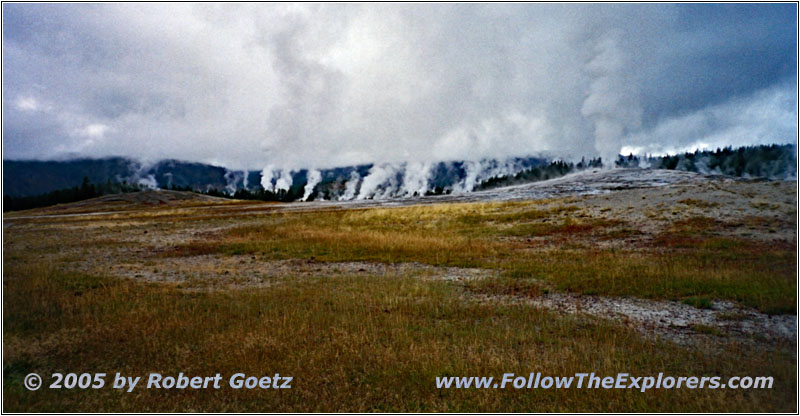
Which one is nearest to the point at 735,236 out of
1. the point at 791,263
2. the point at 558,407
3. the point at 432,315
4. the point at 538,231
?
the point at 791,263

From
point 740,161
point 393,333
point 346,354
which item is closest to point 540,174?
point 740,161

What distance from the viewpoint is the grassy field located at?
6727 mm

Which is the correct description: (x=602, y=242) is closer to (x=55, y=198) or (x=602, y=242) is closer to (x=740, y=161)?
(x=740, y=161)

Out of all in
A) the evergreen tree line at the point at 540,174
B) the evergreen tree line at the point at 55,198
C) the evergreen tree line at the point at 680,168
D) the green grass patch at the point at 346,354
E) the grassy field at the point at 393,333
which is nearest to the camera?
the green grass patch at the point at 346,354

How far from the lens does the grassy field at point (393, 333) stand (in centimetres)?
673

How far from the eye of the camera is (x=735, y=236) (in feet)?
75.4

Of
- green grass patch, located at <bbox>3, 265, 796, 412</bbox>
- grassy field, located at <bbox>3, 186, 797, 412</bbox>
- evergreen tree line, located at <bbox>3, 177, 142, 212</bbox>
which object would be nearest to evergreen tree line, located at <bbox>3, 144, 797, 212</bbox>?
evergreen tree line, located at <bbox>3, 177, 142, 212</bbox>

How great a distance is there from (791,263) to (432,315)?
1620cm

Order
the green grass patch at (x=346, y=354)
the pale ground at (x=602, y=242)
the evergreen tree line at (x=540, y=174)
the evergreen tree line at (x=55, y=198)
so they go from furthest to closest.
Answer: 1. the evergreen tree line at (x=540, y=174)
2. the evergreen tree line at (x=55, y=198)
3. the pale ground at (x=602, y=242)
4. the green grass patch at (x=346, y=354)

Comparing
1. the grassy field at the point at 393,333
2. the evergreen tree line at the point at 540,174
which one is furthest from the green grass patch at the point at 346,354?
the evergreen tree line at the point at 540,174

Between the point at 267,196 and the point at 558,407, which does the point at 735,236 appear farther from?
the point at 267,196

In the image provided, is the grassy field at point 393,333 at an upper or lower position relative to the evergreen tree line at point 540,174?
lower

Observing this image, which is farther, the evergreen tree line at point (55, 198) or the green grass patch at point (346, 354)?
the evergreen tree line at point (55, 198)

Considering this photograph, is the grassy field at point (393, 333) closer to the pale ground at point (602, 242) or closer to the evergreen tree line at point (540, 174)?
the pale ground at point (602, 242)
